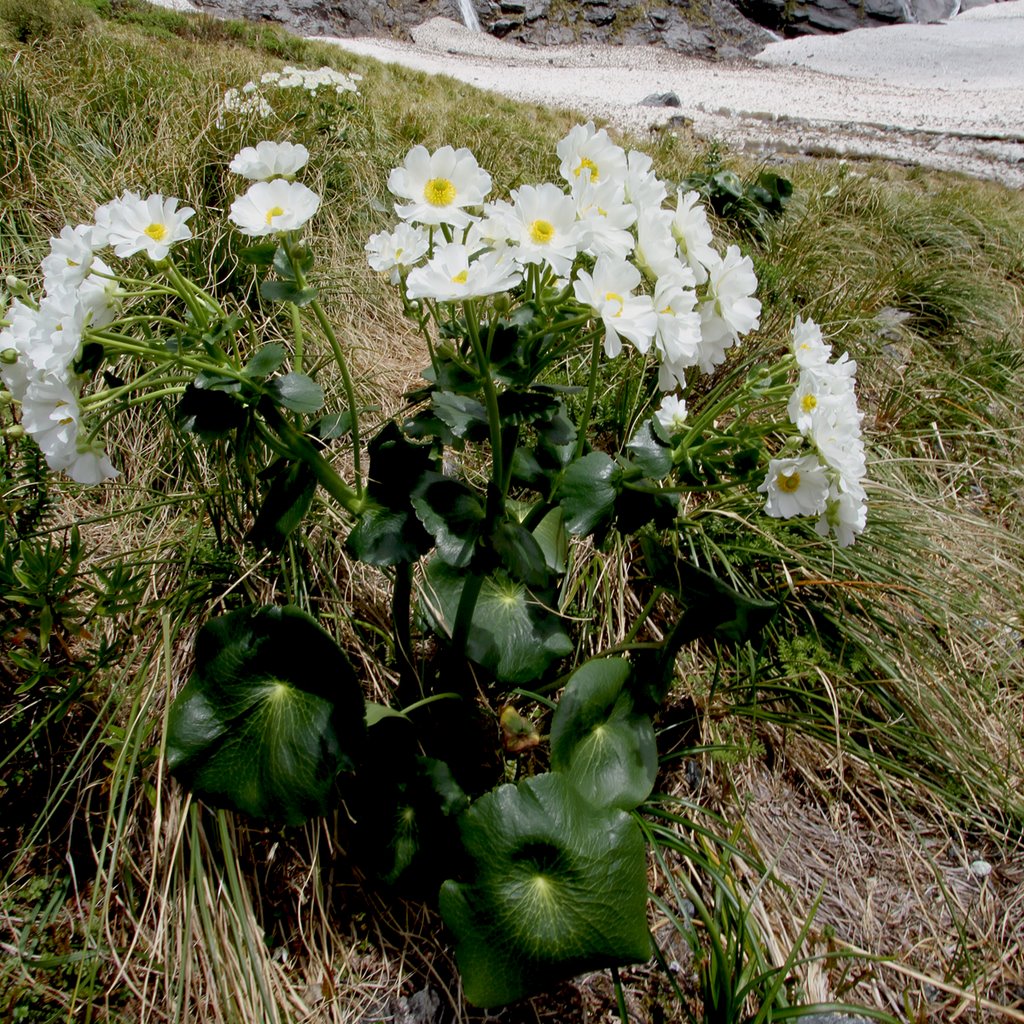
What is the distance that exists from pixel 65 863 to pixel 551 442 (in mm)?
1248

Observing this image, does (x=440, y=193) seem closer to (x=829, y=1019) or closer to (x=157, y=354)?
(x=157, y=354)

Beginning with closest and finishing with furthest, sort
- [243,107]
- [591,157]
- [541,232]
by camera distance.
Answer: [541,232]
[591,157]
[243,107]

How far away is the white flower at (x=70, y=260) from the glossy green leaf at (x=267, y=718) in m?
0.55

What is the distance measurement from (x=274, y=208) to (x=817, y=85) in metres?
21.3

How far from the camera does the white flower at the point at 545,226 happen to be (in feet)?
3.04

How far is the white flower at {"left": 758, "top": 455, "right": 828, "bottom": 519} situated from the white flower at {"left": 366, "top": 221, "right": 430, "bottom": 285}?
601 millimetres

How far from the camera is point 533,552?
107cm

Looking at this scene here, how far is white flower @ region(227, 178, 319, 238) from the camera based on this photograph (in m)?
0.99

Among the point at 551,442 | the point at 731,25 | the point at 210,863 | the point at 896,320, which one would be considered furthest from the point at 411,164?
the point at 731,25

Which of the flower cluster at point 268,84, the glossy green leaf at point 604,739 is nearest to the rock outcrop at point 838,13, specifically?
the flower cluster at point 268,84

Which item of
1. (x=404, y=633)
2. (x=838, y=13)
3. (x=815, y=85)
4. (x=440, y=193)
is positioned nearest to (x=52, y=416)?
(x=440, y=193)

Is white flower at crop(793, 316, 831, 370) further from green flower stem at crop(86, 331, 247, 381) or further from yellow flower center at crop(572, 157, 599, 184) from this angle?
green flower stem at crop(86, 331, 247, 381)

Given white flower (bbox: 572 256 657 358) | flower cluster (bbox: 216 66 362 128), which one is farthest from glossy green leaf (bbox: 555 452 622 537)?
flower cluster (bbox: 216 66 362 128)

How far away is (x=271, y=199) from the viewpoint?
1.02 m
